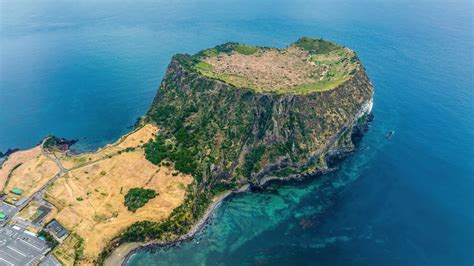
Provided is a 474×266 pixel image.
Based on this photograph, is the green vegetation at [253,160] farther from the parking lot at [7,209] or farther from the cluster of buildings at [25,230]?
the parking lot at [7,209]

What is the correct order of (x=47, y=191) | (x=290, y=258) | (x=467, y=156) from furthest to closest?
(x=467, y=156) → (x=47, y=191) → (x=290, y=258)

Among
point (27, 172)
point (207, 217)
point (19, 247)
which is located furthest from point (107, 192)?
point (207, 217)

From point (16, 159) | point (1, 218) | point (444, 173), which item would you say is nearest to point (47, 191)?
point (1, 218)

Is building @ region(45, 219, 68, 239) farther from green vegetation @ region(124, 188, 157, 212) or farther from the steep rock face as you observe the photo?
the steep rock face

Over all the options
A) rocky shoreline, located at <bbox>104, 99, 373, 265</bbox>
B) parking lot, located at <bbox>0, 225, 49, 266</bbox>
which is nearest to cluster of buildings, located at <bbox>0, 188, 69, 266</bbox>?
parking lot, located at <bbox>0, 225, 49, 266</bbox>

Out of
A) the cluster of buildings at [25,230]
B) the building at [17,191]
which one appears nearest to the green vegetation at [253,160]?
the cluster of buildings at [25,230]

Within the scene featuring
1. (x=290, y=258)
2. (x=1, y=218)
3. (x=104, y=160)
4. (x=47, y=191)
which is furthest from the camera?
(x=104, y=160)

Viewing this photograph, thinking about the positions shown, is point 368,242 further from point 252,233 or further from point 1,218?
point 1,218

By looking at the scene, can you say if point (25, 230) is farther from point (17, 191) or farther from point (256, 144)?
point (256, 144)
